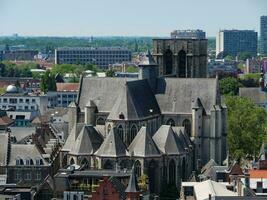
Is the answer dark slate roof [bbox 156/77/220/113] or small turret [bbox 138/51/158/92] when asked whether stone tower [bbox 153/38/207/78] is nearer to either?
small turret [bbox 138/51/158/92]

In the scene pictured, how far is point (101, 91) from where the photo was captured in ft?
254

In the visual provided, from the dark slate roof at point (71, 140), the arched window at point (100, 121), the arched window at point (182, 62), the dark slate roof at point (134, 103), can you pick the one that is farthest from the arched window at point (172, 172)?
the arched window at point (182, 62)

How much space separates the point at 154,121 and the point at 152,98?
7.65 feet

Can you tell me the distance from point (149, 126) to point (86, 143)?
18.8 feet

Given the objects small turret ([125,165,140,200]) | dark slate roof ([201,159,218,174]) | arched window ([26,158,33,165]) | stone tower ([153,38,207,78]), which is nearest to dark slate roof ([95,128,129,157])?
arched window ([26,158,33,165])

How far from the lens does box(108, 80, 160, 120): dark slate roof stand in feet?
236

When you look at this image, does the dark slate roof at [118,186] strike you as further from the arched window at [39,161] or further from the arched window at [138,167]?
the arched window at [39,161]

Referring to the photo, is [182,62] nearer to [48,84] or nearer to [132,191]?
[132,191]

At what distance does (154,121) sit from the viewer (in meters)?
75.7

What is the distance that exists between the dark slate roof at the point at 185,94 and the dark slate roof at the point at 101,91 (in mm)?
3349

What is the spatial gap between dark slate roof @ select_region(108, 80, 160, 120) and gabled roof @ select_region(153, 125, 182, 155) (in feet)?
6.83

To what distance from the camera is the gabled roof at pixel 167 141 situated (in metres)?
70.9

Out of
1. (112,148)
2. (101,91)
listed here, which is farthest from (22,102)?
(112,148)

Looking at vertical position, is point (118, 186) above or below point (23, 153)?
below
